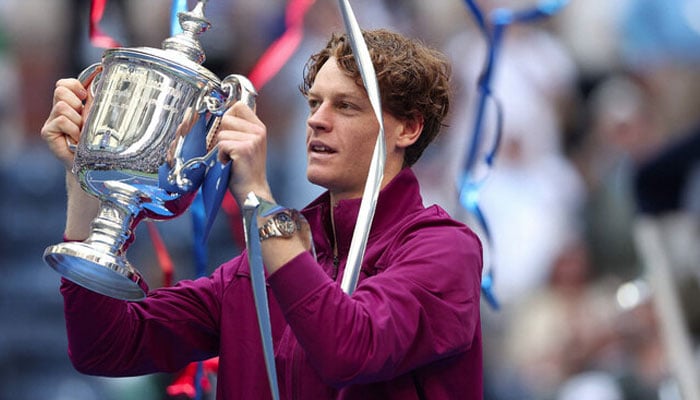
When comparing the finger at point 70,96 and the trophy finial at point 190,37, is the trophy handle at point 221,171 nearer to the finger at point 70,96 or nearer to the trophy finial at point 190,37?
the trophy finial at point 190,37

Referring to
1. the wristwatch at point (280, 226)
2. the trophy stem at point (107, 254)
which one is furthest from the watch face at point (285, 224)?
the trophy stem at point (107, 254)

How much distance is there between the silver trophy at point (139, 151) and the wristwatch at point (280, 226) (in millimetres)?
86

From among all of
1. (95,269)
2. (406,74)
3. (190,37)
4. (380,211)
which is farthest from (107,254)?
(406,74)

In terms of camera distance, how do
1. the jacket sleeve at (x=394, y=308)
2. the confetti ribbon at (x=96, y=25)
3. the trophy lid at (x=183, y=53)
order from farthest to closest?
1. the confetti ribbon at (x=96, y=25)
2. the trophy lid at (x=183, y=53)
3. the jacket sleeve at (x=394, y=308)

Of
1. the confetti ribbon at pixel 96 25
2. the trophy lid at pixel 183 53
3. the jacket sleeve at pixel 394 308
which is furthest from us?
the confetti ribbon at pixel 96 25

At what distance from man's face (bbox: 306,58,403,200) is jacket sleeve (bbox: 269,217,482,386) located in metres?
0.14

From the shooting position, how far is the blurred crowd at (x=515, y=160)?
5.13 metres

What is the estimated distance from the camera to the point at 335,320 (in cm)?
217

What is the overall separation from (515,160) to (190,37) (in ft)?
10.8

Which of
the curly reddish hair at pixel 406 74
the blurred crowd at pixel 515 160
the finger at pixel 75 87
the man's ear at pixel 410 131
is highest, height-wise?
the curly reddish hair at pixel 406 74

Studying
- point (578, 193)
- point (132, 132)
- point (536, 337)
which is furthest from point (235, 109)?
point (578, 193)

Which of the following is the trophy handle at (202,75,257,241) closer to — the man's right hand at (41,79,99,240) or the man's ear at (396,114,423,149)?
the man's right hand at (41,79,99,240)

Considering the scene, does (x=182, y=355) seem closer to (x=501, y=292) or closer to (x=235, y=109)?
(x=235, y=109)

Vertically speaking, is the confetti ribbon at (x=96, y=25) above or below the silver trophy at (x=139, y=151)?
above
